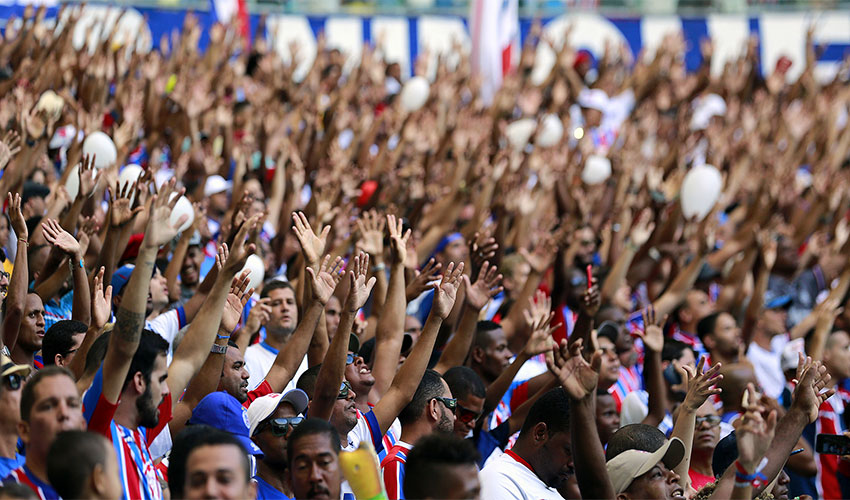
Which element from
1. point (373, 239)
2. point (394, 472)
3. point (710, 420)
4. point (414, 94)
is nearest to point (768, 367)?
point (710, 420)

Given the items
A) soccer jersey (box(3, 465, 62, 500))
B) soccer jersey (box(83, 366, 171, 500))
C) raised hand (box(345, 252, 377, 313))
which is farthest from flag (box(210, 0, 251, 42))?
soccer jersey (box(3, 465, 62, 500))

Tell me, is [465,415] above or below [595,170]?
below

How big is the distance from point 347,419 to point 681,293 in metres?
3.81

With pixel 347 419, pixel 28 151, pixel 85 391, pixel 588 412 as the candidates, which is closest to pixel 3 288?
pixel 85 391

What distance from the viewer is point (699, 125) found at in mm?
13250

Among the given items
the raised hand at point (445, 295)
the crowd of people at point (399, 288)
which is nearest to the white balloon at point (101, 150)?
the crowd of people at point (399, 288)

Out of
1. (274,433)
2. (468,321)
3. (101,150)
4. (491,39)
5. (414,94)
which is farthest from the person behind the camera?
(491,39)

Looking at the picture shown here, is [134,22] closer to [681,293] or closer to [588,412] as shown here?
[681,293]

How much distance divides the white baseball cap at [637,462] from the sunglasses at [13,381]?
211 centimetres

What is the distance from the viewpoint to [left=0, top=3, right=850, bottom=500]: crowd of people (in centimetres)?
364

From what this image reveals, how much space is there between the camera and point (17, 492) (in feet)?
9.21

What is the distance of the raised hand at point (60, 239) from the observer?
14.7 feet

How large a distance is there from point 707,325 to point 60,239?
4153 millimetres

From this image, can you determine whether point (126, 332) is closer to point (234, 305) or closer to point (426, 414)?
point (234, 305)
